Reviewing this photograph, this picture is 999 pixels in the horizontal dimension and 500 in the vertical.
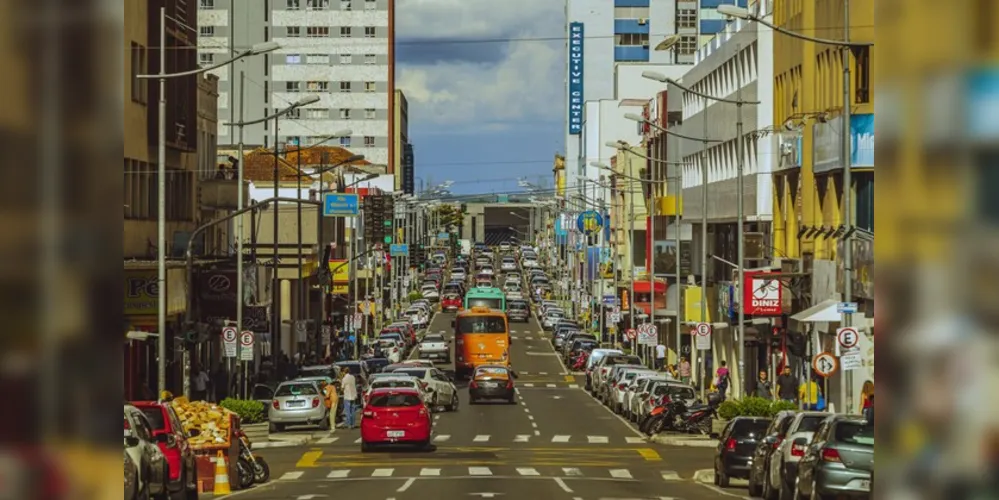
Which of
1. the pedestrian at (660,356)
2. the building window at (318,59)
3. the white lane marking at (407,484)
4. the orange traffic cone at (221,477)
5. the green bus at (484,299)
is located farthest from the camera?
the building window at (318,59)

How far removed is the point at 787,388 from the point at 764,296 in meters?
6.00

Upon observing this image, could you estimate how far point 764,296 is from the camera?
57.3m

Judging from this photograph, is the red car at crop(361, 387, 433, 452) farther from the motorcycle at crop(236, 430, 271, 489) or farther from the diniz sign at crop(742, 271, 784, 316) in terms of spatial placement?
the diniz sign at crop(742, 271, 784, 316)

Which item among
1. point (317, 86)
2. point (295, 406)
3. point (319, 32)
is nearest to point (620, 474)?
point (295, 406)

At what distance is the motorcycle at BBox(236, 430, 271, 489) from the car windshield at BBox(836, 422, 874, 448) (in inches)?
548

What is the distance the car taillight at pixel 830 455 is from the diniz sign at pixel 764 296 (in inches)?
1398

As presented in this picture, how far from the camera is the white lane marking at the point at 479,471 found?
3541 cm

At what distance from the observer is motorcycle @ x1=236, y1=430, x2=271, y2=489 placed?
3262 centimetres

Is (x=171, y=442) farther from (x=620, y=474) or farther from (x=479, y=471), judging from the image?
(x=620, y=474)

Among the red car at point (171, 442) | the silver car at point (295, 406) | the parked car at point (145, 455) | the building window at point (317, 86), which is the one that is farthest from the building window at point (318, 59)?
the parked car at point (145, 455)

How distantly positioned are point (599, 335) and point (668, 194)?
1969 cm

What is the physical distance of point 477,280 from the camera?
17788cm

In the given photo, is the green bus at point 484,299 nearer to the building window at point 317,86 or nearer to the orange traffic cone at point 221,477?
the orange traffic cone at point 221,477

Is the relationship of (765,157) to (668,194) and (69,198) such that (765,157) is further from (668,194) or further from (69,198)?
(69,198)
